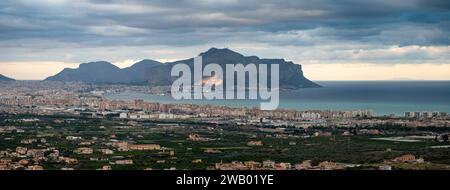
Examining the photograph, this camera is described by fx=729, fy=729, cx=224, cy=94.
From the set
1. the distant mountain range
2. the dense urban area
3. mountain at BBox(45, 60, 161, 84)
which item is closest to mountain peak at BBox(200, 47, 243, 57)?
the distant mountain range

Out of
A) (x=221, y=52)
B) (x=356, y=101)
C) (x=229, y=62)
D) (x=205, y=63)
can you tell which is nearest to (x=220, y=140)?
(x=356, y=101)

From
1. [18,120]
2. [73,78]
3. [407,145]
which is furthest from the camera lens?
[73,78]

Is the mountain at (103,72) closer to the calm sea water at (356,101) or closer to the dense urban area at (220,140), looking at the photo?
the calm sea water at (356,101)

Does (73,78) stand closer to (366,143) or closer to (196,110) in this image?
(196,110)

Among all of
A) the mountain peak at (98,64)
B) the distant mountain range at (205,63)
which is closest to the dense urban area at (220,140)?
the distant mountain range at (205,63)

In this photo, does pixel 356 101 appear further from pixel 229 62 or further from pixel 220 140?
pixel 220 140

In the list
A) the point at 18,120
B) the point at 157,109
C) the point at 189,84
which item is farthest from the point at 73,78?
the point at 18,120
